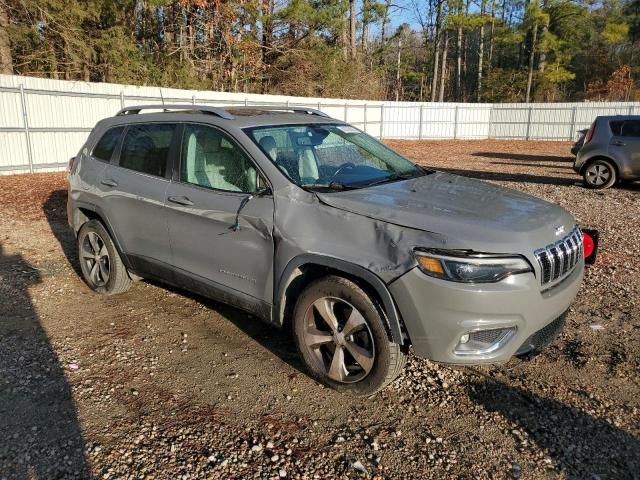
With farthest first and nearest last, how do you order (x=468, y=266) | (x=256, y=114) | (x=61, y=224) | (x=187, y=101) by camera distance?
(x=187, y=101) → (x=61, y=224) → (x=256, y=114) → (x=468, y=266)

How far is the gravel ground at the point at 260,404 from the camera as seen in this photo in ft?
8.93

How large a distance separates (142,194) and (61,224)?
452cm

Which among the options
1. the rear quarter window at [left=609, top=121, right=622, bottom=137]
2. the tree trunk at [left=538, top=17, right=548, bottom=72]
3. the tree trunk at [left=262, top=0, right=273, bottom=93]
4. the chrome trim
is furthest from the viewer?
the tree trunk at [left=538, top=17, right=548, bottom=72]

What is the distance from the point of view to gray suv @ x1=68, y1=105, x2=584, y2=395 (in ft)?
9.32

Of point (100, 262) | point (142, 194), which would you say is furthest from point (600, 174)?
point (100, 262)

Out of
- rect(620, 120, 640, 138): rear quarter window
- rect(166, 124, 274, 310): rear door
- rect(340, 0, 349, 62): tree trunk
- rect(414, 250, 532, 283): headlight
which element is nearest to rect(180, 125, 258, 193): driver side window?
rect(166, 124, 274, 310): rear door

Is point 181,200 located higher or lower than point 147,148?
lower

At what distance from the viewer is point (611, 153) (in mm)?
11469

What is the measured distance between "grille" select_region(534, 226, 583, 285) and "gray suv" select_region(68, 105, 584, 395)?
0.01m

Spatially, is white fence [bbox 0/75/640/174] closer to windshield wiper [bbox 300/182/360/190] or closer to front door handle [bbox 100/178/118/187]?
front door handle [bbox 100/178/118/187]

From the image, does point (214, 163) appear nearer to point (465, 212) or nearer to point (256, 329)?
point (256, 329)

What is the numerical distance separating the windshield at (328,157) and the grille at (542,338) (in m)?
1.45

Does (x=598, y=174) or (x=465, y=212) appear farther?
(x=598, y=174)

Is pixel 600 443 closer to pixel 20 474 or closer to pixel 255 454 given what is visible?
pixel 255 454
